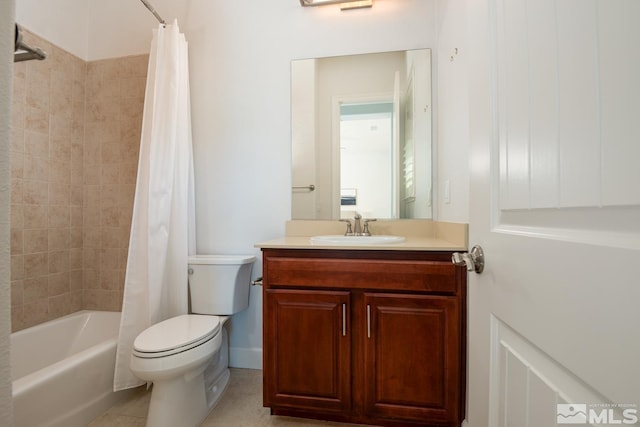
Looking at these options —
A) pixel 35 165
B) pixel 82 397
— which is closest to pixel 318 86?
pixel 35 165

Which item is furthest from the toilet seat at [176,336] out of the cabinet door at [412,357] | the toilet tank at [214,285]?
the cabinet door at [412,357]

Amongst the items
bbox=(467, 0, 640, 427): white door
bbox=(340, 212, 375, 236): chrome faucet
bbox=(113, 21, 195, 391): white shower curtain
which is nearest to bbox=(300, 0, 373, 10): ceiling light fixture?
bbox=(113, 21, 195, 391): white shower curtain

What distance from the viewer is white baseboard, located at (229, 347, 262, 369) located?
195 centimetres

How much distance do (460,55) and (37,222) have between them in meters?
2.61

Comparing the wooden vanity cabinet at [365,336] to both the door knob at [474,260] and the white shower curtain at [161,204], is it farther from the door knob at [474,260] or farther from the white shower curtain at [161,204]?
the white shower curtain at [161,204]

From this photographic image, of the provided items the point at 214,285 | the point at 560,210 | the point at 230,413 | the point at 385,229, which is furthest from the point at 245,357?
the point at 560,210

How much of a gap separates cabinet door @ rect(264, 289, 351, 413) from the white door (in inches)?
27.4

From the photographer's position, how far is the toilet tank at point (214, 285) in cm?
173

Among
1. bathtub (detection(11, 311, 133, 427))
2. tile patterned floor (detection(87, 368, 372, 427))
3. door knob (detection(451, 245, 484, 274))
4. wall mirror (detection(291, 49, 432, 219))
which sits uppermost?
wall mirror (detection(291, 49, 432, 219))

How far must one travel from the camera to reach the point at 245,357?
1.96 m

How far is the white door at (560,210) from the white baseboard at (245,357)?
61.1 inches

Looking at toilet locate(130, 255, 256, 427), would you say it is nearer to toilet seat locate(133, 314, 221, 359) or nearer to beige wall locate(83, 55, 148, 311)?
toilet seat locate(133, 314, 221, 359)

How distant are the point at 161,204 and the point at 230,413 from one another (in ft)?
3.98

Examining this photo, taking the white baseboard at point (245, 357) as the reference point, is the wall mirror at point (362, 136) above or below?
above
